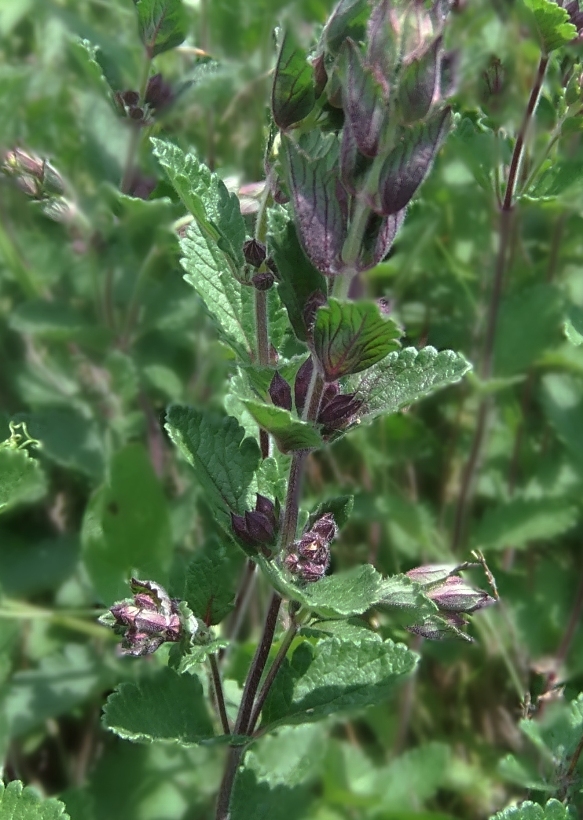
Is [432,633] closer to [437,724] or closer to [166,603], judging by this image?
[166,603]

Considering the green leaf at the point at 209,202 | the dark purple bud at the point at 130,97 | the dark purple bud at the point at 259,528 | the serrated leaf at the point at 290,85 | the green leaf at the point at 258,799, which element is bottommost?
the green leaf at the point at 258,799

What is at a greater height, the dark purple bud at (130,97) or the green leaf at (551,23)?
the dark purple bud at (130,97)

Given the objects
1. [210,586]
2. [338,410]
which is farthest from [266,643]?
[338,410]

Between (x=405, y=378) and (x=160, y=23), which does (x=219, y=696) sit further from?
(x=160, y=23)

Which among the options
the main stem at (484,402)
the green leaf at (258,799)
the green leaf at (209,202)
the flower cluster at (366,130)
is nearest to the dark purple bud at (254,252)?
the green leaf at (209,202)

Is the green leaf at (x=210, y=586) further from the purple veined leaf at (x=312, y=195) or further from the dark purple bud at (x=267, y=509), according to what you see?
the purple veined leaf at (x=312, y=195)

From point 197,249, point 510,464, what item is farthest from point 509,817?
point 510,464
